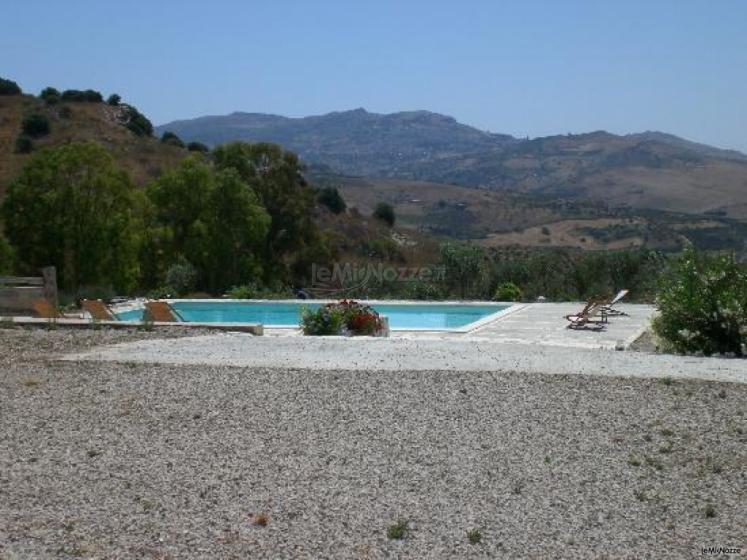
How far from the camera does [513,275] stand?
2309 cm

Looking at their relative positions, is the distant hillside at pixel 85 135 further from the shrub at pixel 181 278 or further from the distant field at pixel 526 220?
the distant field at pixel 526 220

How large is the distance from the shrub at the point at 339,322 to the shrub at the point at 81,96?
160 ft

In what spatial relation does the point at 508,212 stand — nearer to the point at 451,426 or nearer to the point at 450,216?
the point at 450,216

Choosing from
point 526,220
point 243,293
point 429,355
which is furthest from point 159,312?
point 526,220

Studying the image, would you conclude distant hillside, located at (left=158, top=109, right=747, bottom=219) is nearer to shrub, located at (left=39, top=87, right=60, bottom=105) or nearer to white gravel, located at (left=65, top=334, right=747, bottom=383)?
shrub, located at (left=39, top=87, right=60, bottom=105)

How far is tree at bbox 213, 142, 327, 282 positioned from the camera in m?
29.2

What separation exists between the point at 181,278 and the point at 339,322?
33.7 ft

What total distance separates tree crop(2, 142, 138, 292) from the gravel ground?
1243 centimetres

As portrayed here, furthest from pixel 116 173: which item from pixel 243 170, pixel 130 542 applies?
pixel 130 542

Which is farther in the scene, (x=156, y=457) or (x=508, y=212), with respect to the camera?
(x=508, y=212)

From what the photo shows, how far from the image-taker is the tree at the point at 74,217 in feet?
72.2

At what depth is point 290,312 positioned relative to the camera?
1983 cm

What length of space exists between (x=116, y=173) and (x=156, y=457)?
16760 mm

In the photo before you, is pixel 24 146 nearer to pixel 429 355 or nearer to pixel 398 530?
pixel 429 355
